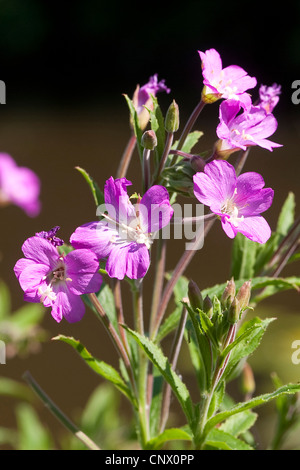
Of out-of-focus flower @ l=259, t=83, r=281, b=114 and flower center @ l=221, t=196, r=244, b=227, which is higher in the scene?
out-of-focus flower @ l=259, t=83, r=281, b=114

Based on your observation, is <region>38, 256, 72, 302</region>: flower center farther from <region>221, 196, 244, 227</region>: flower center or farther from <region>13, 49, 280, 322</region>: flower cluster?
<region>221, 196, 244, 227</region>: flower center

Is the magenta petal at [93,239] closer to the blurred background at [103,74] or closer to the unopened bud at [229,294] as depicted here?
the unopened bud at [229,294]

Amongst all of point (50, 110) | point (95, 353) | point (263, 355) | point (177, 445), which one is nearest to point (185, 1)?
point (50, 110)

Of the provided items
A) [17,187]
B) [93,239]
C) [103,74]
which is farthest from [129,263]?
[103,74]

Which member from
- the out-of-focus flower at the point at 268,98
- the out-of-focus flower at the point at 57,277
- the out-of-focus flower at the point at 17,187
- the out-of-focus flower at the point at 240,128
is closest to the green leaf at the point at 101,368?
the out-of-focus flower at the point at 57,277

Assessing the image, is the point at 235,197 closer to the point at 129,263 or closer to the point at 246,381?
the point at 129,263

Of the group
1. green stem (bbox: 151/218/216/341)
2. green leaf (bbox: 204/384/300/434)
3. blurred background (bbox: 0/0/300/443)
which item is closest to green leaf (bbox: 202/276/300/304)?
green stem (bbox: 151/218/216/341)
